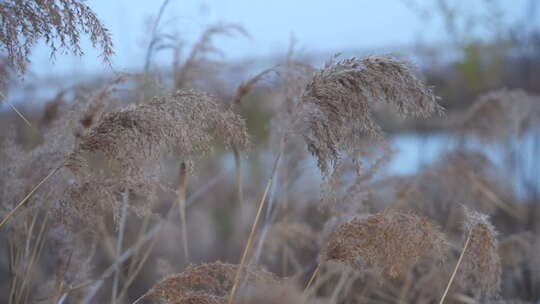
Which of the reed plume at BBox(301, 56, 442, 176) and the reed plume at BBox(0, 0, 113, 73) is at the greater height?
the reed plume at BBox(0, 0, 113, 73)

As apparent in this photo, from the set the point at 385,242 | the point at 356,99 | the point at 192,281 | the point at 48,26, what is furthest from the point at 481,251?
the point at 48,26

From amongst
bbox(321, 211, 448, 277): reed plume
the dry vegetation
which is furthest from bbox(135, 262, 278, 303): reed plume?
bbox(321, 211, 448, 277): reed plume

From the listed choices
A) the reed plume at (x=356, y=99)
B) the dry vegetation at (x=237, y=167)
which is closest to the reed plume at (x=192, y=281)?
the dry vegetation at (x=237, y=167)

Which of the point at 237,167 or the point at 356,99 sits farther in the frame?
the point at 237,167

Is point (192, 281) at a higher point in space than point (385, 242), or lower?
lower

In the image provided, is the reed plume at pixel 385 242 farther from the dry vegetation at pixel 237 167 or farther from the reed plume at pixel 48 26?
the reed plume at pixel 48 26

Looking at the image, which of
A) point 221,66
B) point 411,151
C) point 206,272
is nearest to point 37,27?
point 206,272

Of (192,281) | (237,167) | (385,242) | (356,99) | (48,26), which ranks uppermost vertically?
(48,26)

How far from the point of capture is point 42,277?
12.6 ft

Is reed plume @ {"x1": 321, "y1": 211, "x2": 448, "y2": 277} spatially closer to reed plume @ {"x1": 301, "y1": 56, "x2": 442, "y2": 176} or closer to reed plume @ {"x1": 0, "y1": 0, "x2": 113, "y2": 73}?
reed plume @ {"x1": 301, "y1": 56, "x2": 442, "y2": 176}

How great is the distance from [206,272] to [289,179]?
137cm

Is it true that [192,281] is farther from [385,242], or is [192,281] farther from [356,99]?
[356,99]

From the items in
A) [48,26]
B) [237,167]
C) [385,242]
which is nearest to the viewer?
[48,26]

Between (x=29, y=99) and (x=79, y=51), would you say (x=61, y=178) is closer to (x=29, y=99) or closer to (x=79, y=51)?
(x=79, y=51)
